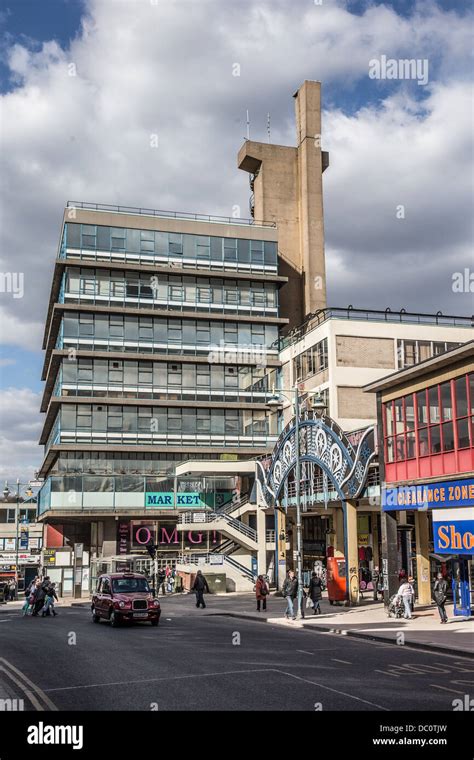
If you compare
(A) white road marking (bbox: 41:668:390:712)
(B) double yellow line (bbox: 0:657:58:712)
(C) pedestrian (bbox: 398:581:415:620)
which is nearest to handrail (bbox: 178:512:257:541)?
(C) pedestrian (bbox: 398:581:415:620)

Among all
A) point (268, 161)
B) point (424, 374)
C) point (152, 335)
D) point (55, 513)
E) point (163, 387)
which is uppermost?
point (268, 161)

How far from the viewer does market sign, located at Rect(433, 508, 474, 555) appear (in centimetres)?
2678

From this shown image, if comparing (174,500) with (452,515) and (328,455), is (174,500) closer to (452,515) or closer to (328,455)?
(328,455)

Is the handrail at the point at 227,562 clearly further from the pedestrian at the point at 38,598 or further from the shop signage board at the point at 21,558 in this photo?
the shop signage board at the point at 21,558

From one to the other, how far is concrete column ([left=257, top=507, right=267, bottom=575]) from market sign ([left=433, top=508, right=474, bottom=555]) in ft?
72.9

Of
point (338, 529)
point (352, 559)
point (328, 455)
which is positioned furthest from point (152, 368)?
point (352, 559)

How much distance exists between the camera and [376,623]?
91.1ft

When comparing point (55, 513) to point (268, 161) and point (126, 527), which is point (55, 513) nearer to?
point (126, 527)

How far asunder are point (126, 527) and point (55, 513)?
643 cm

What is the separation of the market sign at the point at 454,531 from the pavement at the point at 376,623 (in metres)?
2.45

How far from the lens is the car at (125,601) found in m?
28.3

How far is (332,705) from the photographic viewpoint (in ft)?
41.2

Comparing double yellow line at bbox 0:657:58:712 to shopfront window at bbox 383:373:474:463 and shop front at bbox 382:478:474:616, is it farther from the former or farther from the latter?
shopfront window at bbox 383:373:474:463
